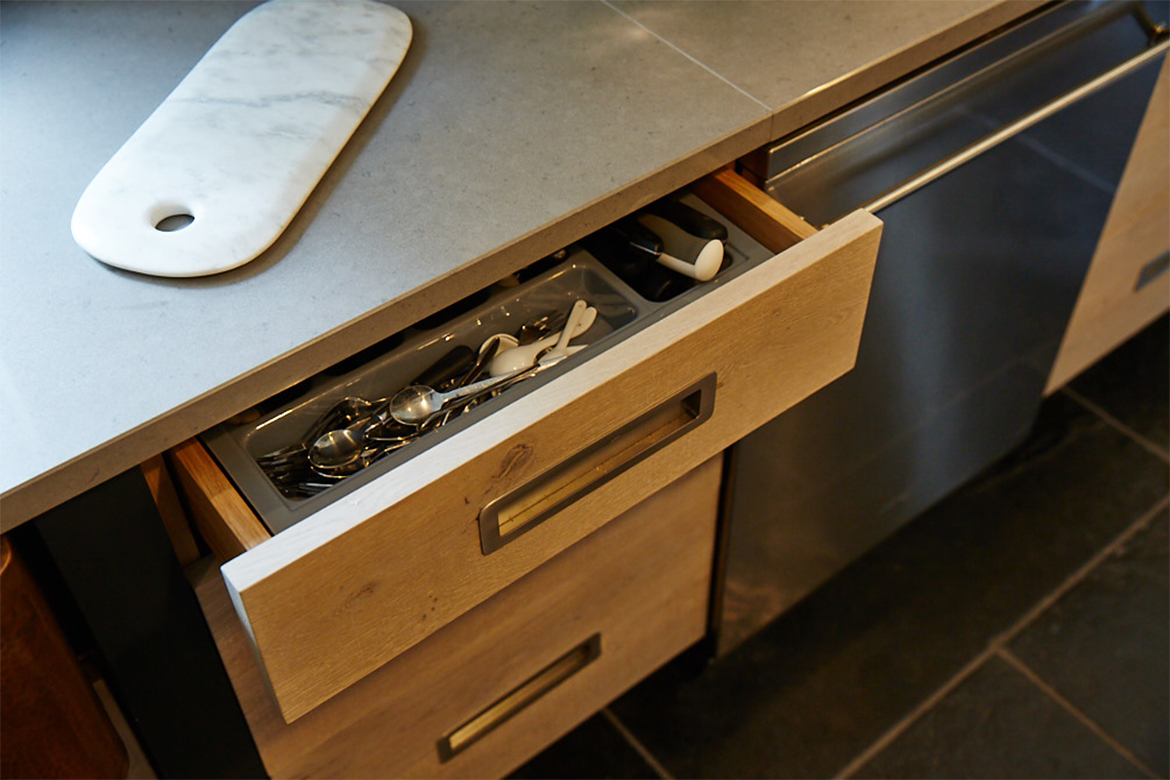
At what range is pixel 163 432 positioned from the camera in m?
0.68

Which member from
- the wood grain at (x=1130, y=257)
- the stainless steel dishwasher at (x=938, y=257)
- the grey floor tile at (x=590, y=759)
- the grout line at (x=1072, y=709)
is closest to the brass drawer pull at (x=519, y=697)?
the stainless steel dishwasher at (x=938, y=257)

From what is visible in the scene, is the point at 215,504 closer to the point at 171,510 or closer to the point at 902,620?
the point at 171,510

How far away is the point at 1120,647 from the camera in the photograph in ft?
4.60

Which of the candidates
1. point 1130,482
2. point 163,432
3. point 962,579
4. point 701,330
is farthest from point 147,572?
point 1130,482

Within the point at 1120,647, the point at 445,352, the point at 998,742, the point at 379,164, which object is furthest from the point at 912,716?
the point at 379,164

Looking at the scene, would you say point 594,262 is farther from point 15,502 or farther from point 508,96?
point 15,502

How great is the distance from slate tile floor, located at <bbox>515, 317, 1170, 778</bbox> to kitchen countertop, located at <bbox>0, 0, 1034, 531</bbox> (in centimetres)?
75

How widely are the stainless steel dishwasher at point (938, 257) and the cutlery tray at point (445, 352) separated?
0.54 feet

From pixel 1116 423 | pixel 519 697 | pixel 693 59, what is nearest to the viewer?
pixel 693 59

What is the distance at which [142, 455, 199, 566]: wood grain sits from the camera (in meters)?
0.74

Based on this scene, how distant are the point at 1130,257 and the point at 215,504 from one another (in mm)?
1228

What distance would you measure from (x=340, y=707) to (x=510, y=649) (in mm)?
166

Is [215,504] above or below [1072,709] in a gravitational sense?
above

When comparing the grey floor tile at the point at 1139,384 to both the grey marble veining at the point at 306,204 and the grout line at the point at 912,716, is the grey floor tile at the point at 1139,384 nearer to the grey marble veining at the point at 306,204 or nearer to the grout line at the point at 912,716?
the grout line at the point at 912,716
